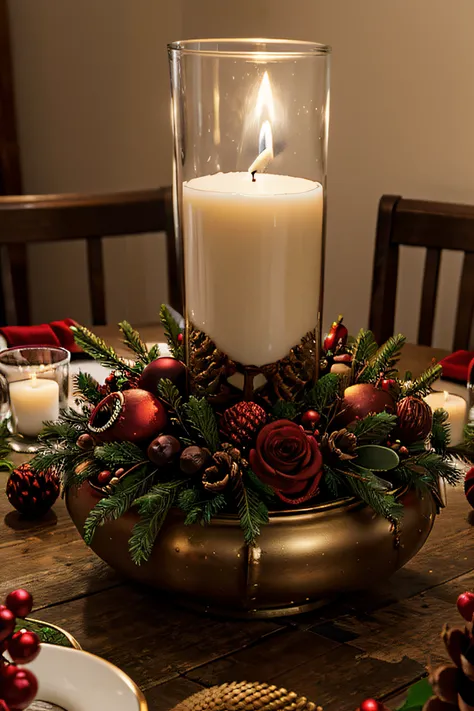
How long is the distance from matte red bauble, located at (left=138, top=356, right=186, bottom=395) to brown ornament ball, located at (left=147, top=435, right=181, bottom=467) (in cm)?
7

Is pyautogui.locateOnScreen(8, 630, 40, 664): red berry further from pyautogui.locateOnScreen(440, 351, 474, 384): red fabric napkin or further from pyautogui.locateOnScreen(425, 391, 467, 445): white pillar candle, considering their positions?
pyautogui.locateOnScreen(440, 351, 474, 384): red fabric napkin

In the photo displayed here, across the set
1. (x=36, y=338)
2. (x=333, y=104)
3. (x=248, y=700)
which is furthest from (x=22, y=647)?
(x=333, y=104)

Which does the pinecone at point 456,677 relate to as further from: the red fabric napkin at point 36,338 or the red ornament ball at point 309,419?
the red fabric napkin at point 36,338

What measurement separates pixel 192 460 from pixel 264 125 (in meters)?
0.25

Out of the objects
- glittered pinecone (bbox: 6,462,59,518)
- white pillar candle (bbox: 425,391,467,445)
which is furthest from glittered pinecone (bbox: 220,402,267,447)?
white pillar candle (bbox: 425,391,467,445)

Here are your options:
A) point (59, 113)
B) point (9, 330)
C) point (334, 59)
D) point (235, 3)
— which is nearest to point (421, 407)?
point (9, 330)

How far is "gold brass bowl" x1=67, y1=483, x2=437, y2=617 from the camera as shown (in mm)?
608

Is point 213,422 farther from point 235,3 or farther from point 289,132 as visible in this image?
point 235,3

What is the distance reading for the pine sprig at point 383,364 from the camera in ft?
2.49

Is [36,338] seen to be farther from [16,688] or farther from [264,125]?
[16,688]

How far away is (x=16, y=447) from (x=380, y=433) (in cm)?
46

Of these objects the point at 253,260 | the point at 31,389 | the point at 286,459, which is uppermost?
the point at 253,260

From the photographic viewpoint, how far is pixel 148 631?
2.13 ft

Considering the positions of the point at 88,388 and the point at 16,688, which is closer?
the point at 16,688
